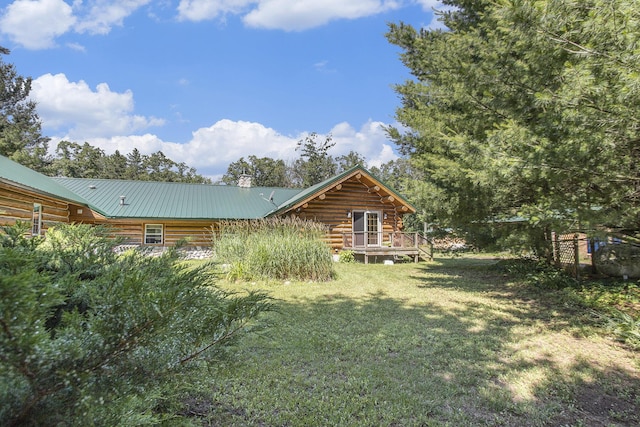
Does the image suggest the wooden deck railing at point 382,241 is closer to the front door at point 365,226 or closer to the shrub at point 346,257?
the front door at point 365,226

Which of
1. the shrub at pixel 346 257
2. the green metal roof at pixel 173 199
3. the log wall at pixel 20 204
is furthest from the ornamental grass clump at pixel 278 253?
the green metal roof at pixel 173 199

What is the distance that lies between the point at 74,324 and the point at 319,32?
46.9 ft

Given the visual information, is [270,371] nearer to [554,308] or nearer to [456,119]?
[554,308]

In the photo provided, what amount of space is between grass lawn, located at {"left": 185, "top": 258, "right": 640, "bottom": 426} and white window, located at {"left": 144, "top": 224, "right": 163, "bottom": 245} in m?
12.2

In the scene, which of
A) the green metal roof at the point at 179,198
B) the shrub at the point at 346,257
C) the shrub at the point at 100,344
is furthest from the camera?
the green metal roof at the point at 179,198

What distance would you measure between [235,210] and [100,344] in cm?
1658

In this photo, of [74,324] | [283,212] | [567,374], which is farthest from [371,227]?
[74,324]

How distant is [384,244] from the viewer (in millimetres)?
17062

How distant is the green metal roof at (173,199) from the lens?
15.7 meters

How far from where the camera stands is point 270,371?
140 inches

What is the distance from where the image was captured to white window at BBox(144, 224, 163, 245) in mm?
16094

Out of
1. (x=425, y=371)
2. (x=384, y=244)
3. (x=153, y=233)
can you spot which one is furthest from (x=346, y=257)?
(x=425, y=371)

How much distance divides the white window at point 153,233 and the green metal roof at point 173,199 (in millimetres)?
847

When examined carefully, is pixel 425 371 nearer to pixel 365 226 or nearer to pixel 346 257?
pixel 346 257
